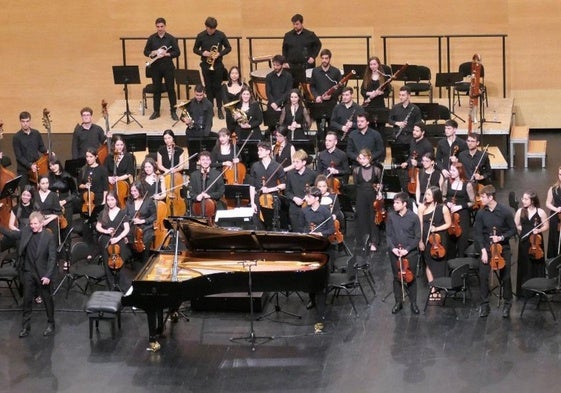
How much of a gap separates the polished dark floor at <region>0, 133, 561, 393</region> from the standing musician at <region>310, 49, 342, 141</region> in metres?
4.03

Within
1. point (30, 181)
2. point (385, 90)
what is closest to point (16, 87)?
point (30, 181)

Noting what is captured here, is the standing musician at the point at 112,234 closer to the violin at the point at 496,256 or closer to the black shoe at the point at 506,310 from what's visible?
the violin at the point at 496,256

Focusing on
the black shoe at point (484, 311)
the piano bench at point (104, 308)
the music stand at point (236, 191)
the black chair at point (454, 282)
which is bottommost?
the black shoe at point (484, 311)

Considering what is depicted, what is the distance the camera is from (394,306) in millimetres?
14375

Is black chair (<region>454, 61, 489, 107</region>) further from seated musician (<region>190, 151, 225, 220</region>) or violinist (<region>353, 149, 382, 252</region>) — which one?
seated musician (<region>190, 151, 225, 220</region>)

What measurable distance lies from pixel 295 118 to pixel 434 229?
3.55 metres

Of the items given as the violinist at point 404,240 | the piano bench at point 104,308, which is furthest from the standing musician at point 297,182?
the piano bench at point 104,308

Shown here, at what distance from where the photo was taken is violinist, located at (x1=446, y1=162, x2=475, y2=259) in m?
15.1

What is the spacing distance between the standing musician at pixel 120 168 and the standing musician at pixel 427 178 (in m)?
3.62

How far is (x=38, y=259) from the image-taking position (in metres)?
14.0

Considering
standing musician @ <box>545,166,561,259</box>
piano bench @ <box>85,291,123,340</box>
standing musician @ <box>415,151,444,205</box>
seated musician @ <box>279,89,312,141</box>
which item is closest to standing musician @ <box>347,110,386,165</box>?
standing musician @ <box>415,151,444,205</box>

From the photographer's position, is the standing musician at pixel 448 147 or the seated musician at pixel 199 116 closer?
the standing musician at pixel 448 147

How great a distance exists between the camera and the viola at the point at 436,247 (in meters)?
14.5

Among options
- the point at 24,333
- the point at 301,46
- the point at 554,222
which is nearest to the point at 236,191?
the point at 24,333
